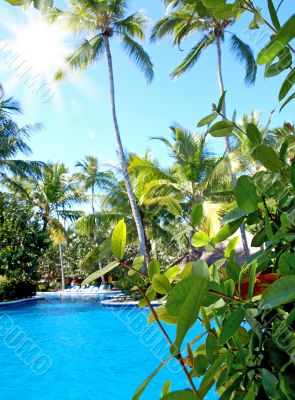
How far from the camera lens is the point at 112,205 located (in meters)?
16.3

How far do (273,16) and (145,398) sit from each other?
4681mm

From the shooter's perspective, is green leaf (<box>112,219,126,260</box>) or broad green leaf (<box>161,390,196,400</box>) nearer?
broad green leaf (<box>161,390,196,400</box>)

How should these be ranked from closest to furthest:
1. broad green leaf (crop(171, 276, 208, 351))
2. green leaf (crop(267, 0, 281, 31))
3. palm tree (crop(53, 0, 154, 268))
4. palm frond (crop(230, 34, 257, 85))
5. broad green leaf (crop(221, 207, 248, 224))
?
broad green leaf (crop(171, 276, 208, 351)) → green leaf (crop(267, 0, 281, 31)) → broad green leaf (crop(221, 207, 248, 224)) → palm tree (crop(53, 0, 154, 268)) → palm frond (crop(230, 34, 257, 85))

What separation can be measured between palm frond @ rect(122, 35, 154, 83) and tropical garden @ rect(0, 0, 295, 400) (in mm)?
53

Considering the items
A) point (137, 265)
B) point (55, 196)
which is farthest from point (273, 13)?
point (55, 196)

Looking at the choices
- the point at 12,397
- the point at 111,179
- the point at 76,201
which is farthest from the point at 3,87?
the point at 12,397

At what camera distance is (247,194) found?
450 mm

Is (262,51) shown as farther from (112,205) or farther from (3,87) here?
(3,87)

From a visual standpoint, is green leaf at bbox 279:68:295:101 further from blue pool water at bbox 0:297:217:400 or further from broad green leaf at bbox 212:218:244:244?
blue pool water at bbox 0:297:217:400

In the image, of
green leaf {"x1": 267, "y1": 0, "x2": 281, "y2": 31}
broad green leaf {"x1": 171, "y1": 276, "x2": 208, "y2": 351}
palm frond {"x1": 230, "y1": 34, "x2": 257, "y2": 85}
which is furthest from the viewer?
palm frond {"x1": 230, "y1": 34, "x2": 257, "y2": 85}

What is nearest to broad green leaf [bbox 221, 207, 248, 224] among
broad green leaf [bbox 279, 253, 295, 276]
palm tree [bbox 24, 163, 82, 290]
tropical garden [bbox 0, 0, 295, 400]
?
tropical garden [bbox 0, 0, 295, 400]

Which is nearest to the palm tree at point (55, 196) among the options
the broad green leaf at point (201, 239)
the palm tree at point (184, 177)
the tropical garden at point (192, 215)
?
the tropical garden at point (192, 215)

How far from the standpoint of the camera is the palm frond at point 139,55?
13.6 metres

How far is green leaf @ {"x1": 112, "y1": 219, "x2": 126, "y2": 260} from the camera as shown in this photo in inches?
18.4
